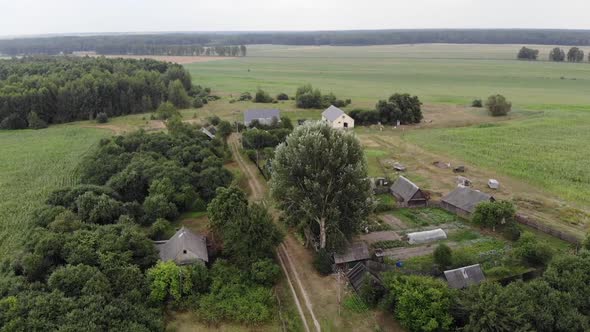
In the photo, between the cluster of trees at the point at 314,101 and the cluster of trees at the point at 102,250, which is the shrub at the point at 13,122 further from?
the cluster of trees at the point at 314,101

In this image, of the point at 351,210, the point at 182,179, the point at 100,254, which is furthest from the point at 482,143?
the point at 100,254

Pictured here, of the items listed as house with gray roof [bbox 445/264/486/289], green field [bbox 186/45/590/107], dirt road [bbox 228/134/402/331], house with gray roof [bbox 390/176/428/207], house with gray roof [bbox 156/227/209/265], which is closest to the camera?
dirt road [bbox 228/134/402/331]

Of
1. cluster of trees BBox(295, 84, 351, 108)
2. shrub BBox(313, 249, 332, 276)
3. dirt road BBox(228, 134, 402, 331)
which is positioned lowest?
dirt road BBox(228, 134, 402, 331)

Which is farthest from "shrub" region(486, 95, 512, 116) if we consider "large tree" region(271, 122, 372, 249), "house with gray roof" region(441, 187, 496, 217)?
"large tree" region(271, 122, 372, 249)

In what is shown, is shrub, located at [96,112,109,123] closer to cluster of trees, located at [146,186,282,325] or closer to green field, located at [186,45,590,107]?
Answer: green field, located at [186,45,590,107]

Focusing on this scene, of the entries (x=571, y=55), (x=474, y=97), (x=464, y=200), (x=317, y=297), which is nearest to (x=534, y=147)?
(x=464, y=200)

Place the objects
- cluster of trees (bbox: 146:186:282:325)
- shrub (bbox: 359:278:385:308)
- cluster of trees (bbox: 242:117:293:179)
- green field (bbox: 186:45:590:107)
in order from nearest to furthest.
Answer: cluster of trees (bbox: 146:186:282:325), shrub (bbox: 359:278:385:308), cluster of trees (bbox: 242:117:293:179), green field (bbox: 186:45:590:107)

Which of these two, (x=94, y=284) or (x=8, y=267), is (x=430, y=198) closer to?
(x=94, y=284)
